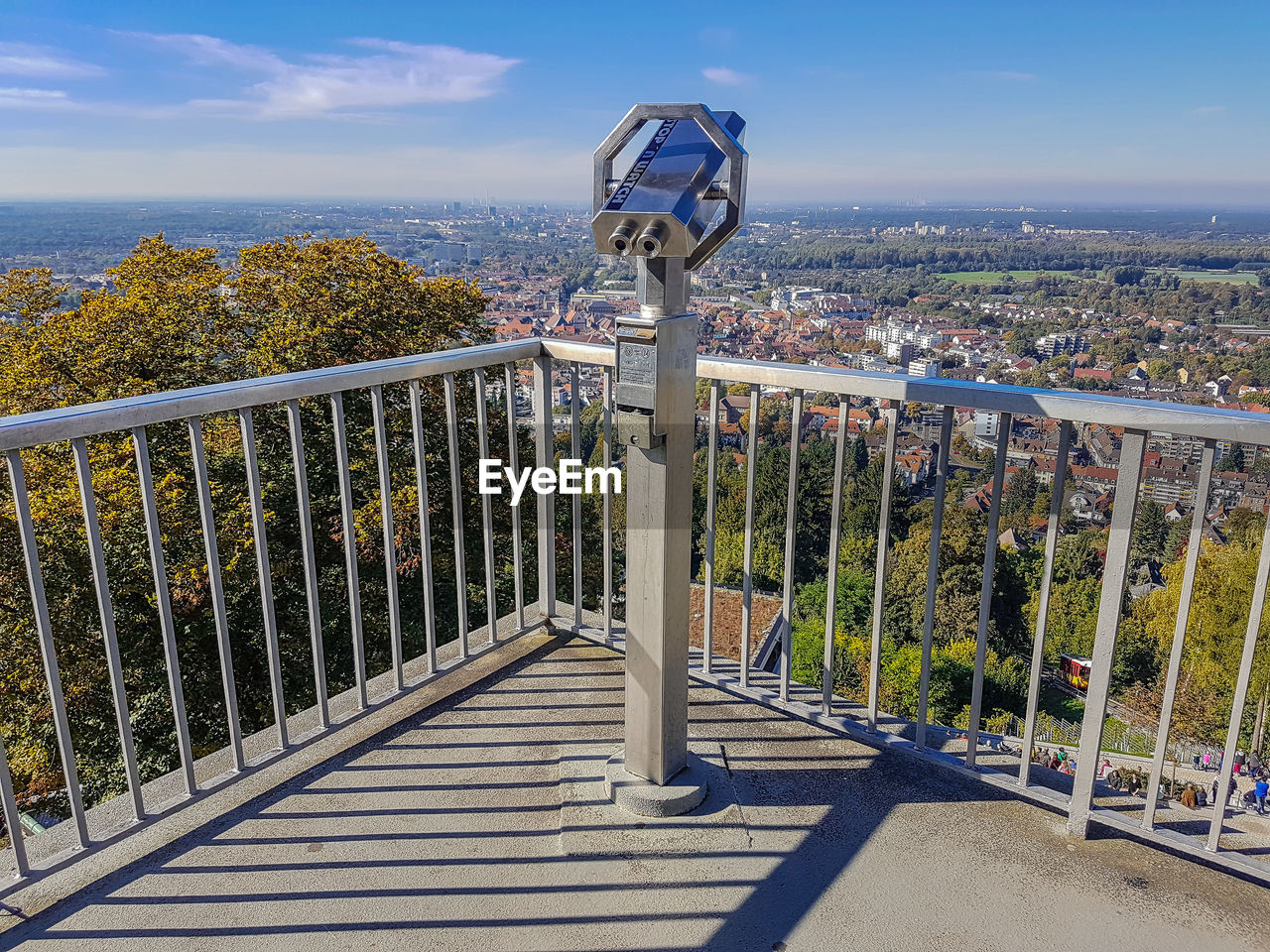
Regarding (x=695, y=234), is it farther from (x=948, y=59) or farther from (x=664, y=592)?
(x=948, y=59)

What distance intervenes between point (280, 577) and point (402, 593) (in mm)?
1579

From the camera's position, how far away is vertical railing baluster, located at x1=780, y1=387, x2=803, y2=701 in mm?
2191

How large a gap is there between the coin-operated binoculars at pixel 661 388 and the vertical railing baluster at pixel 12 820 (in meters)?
1.28

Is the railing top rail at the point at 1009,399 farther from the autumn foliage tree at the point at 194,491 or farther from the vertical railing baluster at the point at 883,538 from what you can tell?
the autumn foliage tree at the point at 194,491

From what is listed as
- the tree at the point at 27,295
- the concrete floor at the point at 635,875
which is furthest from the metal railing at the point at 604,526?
the tree at the point at 27,295

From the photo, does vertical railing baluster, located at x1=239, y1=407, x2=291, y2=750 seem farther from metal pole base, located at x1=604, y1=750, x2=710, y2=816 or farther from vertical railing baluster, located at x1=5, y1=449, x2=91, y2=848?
metal pole base, located at x1=604, y1=750, x2=710, y2=816

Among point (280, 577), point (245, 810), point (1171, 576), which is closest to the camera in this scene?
point (245, 810)

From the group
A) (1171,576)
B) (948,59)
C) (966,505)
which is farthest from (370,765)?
(948,59)

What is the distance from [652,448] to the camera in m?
1.78

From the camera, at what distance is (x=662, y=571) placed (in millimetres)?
1854

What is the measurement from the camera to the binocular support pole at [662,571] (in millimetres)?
1714

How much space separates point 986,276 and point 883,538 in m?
30.8

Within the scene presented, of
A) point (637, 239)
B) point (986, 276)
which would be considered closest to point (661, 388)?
point (637, 239)

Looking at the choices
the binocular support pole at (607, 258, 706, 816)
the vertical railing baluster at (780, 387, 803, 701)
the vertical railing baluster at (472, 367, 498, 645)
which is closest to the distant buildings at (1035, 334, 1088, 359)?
the vertical railing baluster at (780, 387, 803, 701)
